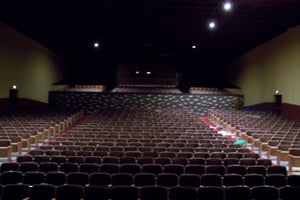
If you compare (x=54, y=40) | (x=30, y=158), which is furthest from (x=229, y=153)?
(x=54, y=40)

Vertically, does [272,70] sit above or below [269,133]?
above

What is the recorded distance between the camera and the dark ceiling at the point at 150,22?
14.9 m

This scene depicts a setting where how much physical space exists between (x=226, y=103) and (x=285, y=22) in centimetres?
774

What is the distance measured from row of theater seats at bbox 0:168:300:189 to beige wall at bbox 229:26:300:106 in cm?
1237

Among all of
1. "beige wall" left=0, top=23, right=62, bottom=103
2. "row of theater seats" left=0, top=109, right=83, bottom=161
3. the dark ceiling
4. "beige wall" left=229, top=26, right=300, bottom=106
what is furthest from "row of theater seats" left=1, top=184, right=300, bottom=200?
"beige wall" left=229, top=26, right=300, bottom=106

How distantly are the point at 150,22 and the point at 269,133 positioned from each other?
31.5ft

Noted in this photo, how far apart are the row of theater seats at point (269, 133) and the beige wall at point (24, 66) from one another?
39.6 ft

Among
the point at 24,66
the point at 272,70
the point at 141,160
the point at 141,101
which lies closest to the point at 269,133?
the point at 141,160

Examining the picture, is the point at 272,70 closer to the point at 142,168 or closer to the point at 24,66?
the point at 24,66

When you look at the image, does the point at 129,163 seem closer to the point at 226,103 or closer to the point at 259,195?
the point at 259,195

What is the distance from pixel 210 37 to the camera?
2297 centimetres

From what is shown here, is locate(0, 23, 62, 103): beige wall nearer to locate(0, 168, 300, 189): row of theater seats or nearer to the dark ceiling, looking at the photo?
the dark ceiling

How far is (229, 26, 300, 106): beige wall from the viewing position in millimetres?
18000

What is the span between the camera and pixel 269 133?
42.0 ft
